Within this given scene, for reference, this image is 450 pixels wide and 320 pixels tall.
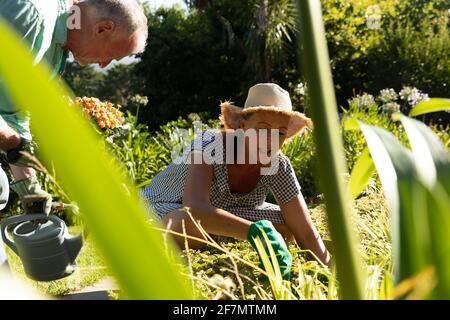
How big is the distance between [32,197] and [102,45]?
65 centimetres

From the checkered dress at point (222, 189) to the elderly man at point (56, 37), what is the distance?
0.54m

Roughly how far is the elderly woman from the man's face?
56 cm

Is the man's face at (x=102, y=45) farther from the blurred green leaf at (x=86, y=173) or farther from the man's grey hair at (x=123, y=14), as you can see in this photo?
the blurred green leaf at (x=86, y=173)

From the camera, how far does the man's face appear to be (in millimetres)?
2092

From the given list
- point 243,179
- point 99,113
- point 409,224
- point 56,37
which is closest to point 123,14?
point 56,37

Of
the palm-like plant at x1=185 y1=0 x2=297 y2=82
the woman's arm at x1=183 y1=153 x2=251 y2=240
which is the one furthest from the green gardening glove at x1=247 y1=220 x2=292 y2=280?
the palm-like plant at x1=185 y1=0 x2=297 y2=82

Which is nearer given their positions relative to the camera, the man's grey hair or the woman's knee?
the man's grey hair

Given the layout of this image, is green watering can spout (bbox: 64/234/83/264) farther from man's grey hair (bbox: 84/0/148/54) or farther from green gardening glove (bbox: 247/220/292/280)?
man's grey hair (bbox: 84/0/148/54)

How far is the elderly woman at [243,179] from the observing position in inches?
92.0

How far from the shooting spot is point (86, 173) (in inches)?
13.0

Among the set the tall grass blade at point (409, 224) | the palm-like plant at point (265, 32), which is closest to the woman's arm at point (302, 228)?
the tall grass blade at point (409, 224)

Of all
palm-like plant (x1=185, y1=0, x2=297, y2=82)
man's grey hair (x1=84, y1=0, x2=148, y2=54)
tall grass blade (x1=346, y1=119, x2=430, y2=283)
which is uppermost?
palm-like plant (x1=185, y1=0, x2=297, y2=82)
